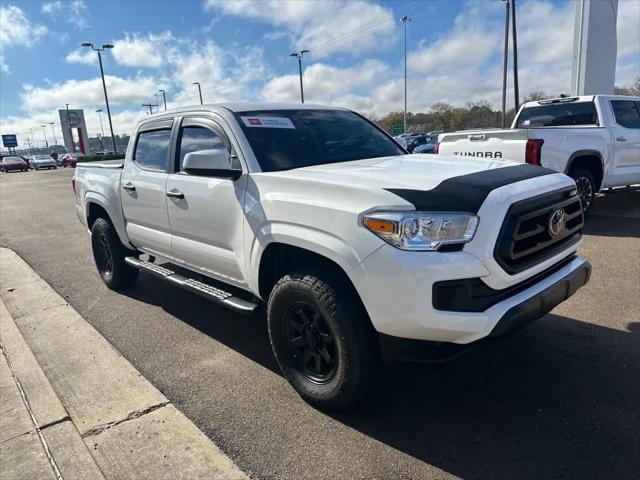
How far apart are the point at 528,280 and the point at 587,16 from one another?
18079mm

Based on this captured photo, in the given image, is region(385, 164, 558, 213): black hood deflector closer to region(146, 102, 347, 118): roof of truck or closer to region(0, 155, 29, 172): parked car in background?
region(146, 102, 347, 118): roof of truck

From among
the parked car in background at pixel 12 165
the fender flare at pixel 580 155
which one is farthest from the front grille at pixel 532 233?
the parked car in background at pixel 12 165

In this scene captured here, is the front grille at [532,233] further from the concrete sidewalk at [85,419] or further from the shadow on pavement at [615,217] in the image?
the shadow on pavement at [615,217]

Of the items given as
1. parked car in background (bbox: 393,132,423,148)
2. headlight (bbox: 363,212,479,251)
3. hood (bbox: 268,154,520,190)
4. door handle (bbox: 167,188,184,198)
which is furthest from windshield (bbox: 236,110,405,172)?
headlight (bbox: 363,212,479,251)

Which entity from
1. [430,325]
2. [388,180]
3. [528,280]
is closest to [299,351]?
[430,325]

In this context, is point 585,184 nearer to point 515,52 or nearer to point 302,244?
point 302,244

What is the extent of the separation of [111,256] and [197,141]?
2.26m

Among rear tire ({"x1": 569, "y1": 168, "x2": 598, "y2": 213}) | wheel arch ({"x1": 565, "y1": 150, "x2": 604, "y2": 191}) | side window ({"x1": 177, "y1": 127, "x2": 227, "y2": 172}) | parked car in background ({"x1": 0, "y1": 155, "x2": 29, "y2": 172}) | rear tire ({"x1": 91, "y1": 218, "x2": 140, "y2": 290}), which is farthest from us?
parked car in background ({"x1": 0, "y1": 155, "x2": 29, "y2": 172})

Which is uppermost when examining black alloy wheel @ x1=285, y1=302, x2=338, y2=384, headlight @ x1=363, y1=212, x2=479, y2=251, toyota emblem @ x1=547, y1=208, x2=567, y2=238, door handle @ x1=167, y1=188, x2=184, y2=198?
door handle @ x1=167, y1=188, x2=184, y2=198

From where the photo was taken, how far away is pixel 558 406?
285 cm

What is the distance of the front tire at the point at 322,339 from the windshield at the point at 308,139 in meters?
0.95

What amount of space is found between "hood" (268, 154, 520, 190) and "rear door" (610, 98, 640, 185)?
19.8 feet

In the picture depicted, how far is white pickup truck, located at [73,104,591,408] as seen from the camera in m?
2.38

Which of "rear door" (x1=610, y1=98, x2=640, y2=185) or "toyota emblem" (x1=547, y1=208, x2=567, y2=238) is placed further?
"rear door" (x1=610, y1=98, x2=640, y2=185)
